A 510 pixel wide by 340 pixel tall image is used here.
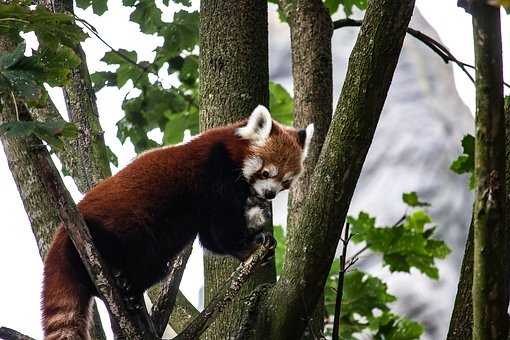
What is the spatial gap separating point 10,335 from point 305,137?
1595 millimetres

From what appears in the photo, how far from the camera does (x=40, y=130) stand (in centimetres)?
219

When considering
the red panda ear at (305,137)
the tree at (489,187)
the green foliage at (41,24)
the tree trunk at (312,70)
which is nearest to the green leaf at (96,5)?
the tree trunk at (312,70)

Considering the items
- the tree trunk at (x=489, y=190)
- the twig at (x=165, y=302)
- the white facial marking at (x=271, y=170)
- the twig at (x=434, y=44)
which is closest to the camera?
the tree trunk at (x=489, y=190)

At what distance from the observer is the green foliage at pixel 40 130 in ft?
7.00

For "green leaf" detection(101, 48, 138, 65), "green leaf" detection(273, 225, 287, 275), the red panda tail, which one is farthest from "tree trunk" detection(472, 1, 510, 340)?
"green leaf" detection(273, 225, 287, 275)

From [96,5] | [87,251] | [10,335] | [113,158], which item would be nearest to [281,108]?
[113,158]

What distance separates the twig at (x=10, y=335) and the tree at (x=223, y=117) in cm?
27

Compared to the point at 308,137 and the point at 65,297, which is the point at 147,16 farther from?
the point at 65,297

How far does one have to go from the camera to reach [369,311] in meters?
3.94

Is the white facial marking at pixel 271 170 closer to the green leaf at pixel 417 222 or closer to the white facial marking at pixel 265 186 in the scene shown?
the white facial marking at pixel 265 186

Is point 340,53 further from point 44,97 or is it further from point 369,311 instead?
point 44,97

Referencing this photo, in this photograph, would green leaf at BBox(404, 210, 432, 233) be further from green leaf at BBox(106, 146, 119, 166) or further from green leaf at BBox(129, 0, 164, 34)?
green leaf at BBox(129, 0, 164, 34)

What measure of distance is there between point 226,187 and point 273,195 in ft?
0.76

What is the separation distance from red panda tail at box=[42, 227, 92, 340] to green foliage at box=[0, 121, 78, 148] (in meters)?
0.55
